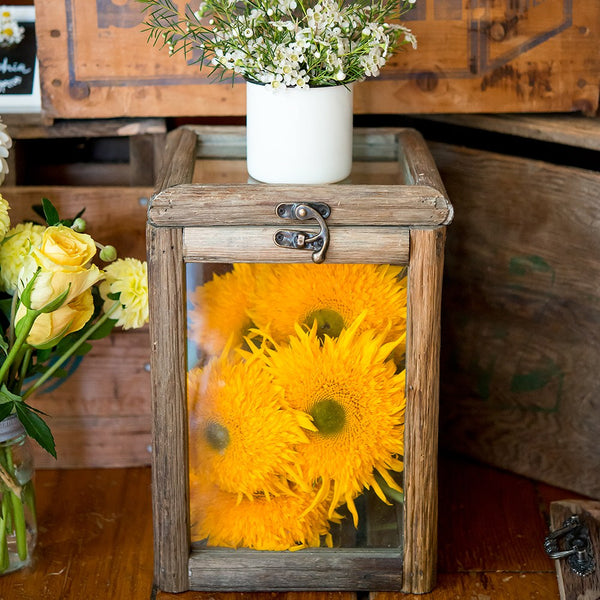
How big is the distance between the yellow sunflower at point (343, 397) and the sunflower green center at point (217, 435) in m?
0.10

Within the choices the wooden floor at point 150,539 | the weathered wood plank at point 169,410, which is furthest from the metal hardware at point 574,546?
the weathered wood plank at point 169,410

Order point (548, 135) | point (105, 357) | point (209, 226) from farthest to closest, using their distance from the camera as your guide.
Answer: point (105, 357) < point (548, 135) < point (209, 226)

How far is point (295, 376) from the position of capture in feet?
3.85

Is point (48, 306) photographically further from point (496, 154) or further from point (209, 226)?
point (496, 154)

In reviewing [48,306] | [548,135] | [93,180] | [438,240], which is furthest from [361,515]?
[93,180]

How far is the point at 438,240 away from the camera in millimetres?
1119

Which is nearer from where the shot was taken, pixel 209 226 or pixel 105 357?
pixel 209 226

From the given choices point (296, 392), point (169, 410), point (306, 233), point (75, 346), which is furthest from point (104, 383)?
point (306, 233)

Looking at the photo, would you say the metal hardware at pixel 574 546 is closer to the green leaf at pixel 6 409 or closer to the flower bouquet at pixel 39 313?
the flower bouquet at pixel 39 313

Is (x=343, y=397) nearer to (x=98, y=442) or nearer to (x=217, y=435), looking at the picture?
(x=217, y=435)

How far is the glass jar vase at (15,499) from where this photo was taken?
125cm

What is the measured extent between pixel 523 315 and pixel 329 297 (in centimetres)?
45

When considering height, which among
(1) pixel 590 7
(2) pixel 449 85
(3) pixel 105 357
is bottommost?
(3) pixel 105 357

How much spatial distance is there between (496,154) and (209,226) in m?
0.54
